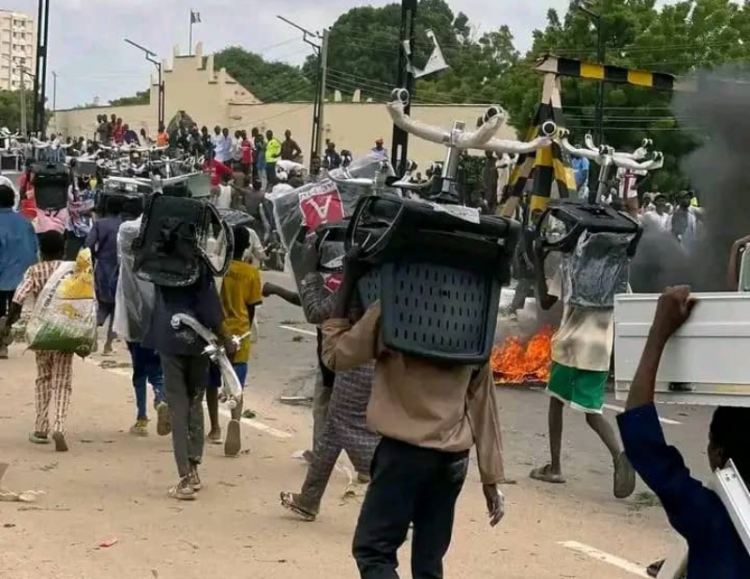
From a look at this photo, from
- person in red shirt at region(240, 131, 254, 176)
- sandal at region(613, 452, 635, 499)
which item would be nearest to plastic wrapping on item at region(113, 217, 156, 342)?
sandal at region(613, 452, 635, 499)

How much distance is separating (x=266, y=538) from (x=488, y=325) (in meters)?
2.54

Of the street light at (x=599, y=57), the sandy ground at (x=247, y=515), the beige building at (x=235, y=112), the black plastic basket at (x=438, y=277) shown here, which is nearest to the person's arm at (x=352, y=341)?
the black plastic basket at (x=438, y=277)

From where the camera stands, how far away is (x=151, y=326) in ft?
23.2

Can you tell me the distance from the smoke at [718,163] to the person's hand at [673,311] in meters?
7.01

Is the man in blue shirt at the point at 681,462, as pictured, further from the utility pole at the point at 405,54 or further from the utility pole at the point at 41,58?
the utility pole at the point at 41,58

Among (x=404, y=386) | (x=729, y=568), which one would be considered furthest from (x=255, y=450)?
(x=729, y=568)

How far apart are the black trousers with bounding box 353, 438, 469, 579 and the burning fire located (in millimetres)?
7474

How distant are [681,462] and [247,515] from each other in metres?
4.30

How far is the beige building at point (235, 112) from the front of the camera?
50344mm

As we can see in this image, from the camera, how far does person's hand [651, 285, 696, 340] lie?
2.61 meters

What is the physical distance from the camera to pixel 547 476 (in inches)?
312

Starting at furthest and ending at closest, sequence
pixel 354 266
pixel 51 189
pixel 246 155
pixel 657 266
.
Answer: pixel 246 155
pixel 51 189
pixel 657 266
pixel 354 266

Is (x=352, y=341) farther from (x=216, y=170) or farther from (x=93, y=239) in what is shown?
(x=216, y=170)

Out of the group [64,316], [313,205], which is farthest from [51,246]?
[313,205]
